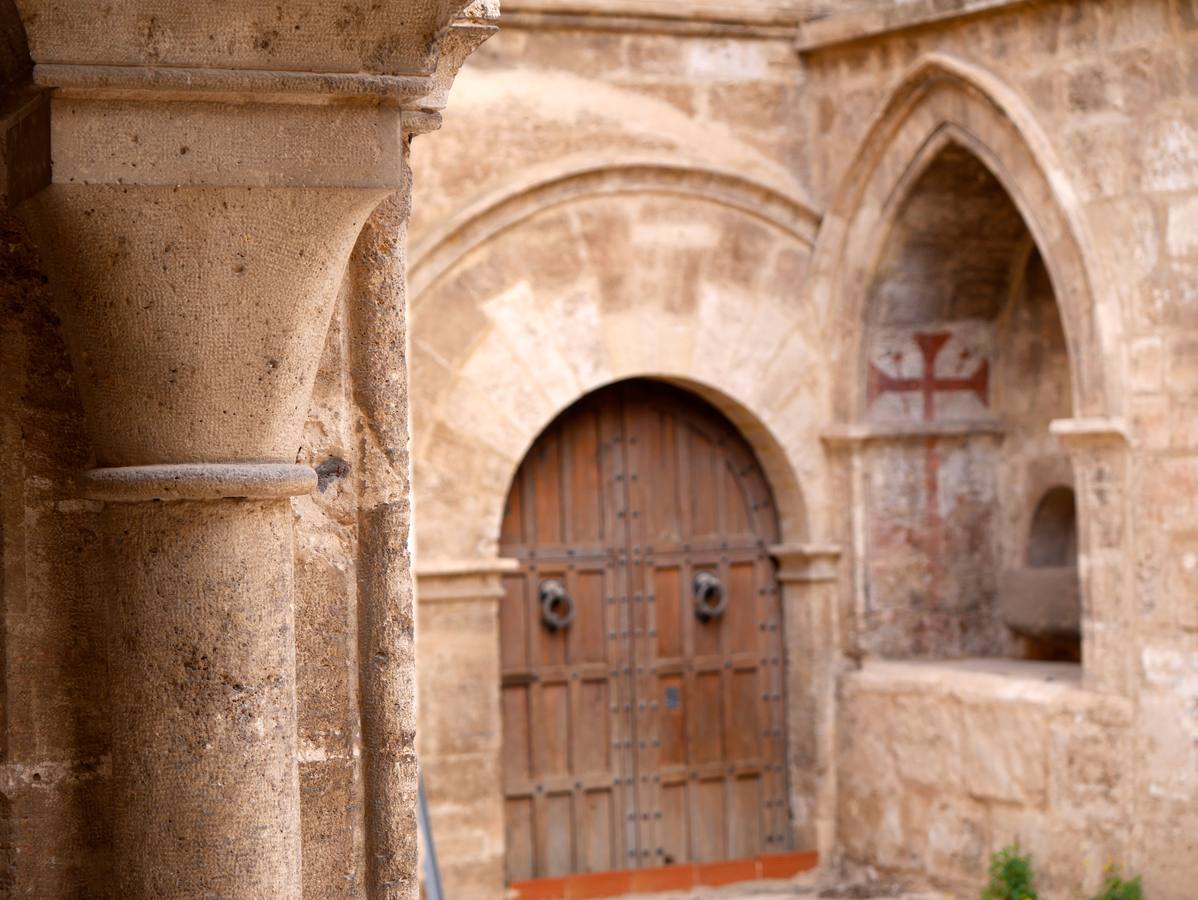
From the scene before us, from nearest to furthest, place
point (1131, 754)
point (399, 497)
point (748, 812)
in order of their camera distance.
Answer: point (399, 497)
point (1131, 754)
point (748, 812)

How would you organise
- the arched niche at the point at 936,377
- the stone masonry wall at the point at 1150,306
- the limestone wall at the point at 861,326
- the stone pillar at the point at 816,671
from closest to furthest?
1. the stone masonry wall at the point at 1150,306
2. the limestone wall at the point at 861,326
3. the arched niche at the point at 936,377
4. the stone pillar at the point at 816,671

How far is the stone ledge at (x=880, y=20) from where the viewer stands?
25.8ft

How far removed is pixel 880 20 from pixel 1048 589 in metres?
2.61

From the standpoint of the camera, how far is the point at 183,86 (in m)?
2.25

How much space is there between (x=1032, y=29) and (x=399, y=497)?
565 centimetres

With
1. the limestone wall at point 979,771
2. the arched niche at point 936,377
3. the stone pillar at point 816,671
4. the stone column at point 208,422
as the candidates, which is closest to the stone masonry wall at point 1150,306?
the limestone wall at point 979,771

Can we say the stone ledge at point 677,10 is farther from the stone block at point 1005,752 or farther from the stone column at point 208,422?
the stone column at point 208,422

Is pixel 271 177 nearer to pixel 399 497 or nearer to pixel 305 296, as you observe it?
pixel 305 296

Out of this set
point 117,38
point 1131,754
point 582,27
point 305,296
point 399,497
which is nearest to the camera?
point 117,38

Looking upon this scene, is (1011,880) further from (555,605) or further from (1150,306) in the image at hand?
(1150,306)

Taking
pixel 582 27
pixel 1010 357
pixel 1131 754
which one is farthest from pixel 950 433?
pixel 582 27

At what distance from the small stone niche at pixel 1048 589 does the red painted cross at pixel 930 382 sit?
1.99 feet

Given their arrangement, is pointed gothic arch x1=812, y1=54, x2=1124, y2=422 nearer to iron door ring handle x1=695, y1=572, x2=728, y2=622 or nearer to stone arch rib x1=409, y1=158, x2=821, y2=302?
stone arch rib x1=409, y1=158, x2=821, y2=302

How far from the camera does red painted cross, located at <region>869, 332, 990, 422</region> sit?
28.7ft
